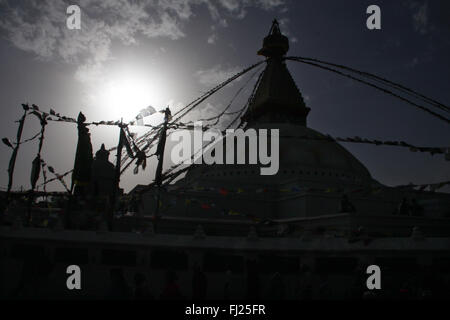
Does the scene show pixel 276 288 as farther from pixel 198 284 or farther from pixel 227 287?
pixel 198 284

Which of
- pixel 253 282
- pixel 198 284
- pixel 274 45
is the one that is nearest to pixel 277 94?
pixel 274 45

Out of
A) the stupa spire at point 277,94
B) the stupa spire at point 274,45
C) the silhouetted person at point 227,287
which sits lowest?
the silhouetted person at point 227,287

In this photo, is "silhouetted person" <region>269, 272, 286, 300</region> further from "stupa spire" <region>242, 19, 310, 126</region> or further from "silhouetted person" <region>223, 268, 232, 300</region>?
"stupa spire" <region>242, 19, 310, 126</region>

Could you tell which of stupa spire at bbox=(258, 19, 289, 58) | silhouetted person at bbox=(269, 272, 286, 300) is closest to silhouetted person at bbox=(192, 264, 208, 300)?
silhouetted person at bbox=(269, 272, 286, 300)

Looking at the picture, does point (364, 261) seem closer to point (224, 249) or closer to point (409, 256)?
point (409, 256)

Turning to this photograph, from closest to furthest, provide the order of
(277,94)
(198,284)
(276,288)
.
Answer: (198,284)
(276,288)
(277,94)

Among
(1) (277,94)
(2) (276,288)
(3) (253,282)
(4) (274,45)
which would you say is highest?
(4) (274,45)

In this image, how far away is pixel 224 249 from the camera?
1224cm

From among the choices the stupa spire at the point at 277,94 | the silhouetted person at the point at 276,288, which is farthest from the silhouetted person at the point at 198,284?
the stupa spire at the point at 277,94

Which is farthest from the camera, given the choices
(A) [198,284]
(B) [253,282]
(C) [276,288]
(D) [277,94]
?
(D) [277,94]

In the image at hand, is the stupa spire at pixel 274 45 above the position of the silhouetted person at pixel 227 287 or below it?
above

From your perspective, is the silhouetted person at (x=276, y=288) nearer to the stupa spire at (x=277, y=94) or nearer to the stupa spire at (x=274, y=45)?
the stupa spire at (x=277, y=94)

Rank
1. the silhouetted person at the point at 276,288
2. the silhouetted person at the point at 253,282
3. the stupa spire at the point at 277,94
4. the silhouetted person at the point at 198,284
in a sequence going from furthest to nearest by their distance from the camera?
the stupa spire at the point at 277,94 → the silhouetted person at the point at 253,282 → the silhouetted person at the point at 276,288 → the silhouetted person at the point at 198,284

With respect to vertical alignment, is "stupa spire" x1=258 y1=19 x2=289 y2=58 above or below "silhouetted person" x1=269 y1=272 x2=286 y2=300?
above
